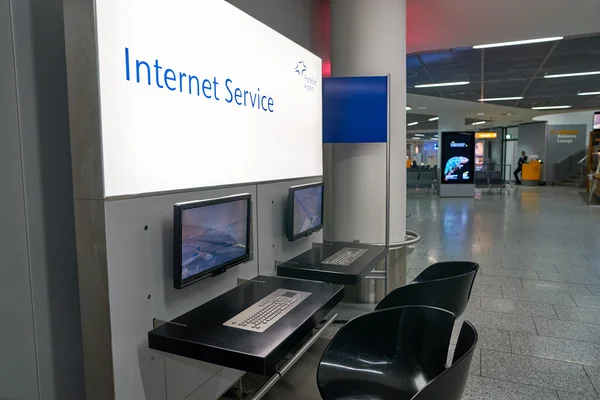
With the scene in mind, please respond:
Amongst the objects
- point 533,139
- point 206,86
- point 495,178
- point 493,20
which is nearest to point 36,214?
point 206,86

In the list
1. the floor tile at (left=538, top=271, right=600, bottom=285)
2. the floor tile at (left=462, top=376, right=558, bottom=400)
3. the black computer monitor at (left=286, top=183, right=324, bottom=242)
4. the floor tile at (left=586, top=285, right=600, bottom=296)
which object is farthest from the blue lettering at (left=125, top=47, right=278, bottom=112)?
the floor tile at (left=538, top=271, right=600, bottom=285)

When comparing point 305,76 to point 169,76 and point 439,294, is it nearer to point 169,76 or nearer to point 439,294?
point 169,76

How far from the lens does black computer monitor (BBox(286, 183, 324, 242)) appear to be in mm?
2744

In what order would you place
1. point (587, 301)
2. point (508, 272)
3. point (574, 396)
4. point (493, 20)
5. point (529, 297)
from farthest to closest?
point (508, 272) → point (493, 20) → point (529, 297) → point (587, 301) → point (574, 396)

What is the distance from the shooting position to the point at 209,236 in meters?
1.92

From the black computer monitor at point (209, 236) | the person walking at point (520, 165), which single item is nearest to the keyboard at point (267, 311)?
the black computer monitor at point (209, 236)

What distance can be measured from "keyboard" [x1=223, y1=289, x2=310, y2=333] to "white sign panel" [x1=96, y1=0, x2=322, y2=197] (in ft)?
2.08

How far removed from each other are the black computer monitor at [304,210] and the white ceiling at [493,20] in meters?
2.71

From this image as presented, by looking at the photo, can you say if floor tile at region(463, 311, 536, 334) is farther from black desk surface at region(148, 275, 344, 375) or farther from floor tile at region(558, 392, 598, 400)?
black desk surface at region(148, 275, 344, 375)

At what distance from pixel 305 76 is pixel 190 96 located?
1.41 m

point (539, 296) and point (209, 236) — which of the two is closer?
point (209, 236)

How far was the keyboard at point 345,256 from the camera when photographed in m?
2.68

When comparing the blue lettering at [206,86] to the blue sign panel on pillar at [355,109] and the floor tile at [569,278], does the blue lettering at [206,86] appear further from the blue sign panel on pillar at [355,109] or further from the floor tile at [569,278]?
the floor tile at [569,278]

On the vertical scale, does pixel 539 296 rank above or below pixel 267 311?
below
